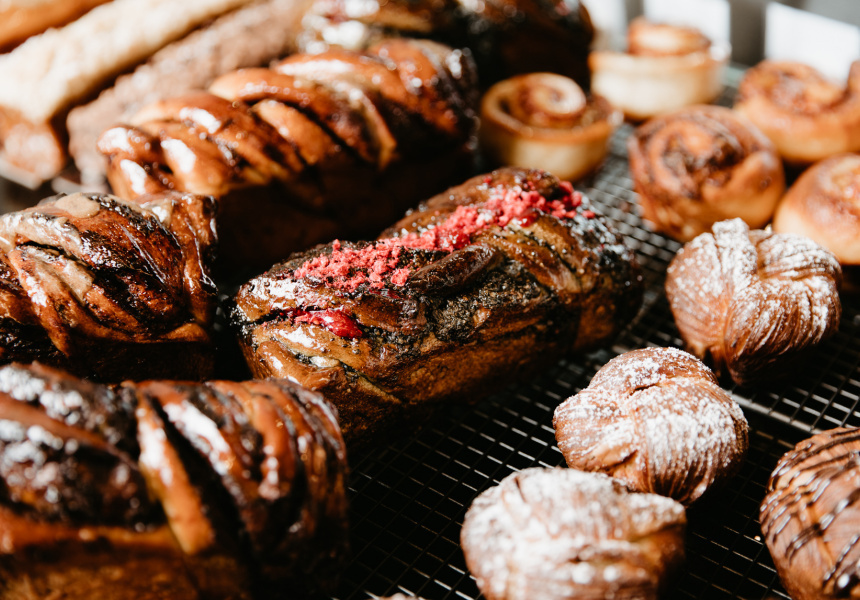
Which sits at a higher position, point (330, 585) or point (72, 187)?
point (72, 187)

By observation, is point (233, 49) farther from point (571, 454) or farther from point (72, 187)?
point (571, 454)

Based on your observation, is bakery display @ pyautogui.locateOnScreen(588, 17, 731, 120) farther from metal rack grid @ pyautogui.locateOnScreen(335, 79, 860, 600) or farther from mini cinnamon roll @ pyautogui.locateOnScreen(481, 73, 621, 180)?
metal rack grid @ pyautogui.locateOnScreen(335, 79, 860, 600)

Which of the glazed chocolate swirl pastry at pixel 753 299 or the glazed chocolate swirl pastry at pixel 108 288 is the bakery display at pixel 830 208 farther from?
the glazed chocolate swirl pastry at pixel 108 288

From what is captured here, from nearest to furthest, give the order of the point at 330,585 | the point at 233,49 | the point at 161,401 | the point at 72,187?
the point at 161,401
the point at 330,585
the point at 72,187
the point at 233,49

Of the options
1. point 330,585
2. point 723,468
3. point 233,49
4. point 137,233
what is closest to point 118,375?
point 137,233

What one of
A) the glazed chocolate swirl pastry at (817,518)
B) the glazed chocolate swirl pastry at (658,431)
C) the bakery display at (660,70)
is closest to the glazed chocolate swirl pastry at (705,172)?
the bakery display at (660,70)

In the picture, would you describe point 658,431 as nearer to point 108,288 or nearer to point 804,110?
point 108,288
